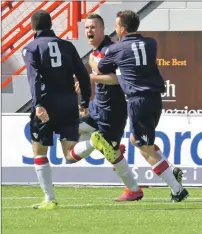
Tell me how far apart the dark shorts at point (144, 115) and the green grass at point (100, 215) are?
67 cm

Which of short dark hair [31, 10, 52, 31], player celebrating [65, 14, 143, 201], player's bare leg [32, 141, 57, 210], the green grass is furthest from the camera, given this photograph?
player celebrating [65, 14, 143, 201]

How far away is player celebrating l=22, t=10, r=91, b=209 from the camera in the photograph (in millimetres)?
10344

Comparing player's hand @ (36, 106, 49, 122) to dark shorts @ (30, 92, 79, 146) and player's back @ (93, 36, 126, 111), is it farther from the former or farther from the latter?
player's back @ (93, 36, 126, 111)

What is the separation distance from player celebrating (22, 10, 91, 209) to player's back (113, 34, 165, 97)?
0.41 m

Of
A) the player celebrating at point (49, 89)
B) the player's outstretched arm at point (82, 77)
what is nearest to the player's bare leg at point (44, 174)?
the player celebrating at point (49, 89)

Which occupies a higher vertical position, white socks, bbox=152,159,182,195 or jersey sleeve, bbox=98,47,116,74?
jersey sleeve, bbox=98,47,116,74

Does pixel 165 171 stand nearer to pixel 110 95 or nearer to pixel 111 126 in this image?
pixel 111 126

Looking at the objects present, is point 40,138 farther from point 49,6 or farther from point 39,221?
point 49,6

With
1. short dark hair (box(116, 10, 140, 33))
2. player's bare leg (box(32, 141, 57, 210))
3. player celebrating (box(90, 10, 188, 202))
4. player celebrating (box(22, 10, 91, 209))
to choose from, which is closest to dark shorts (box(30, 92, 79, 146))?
player celebrating (box(22, 10, 91, 209))

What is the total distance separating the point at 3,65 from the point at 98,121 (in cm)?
670

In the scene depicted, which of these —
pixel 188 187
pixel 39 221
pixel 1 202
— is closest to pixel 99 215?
pixel 39 221

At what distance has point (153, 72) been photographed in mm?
10727

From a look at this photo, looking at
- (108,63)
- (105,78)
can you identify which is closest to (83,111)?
(105,78)

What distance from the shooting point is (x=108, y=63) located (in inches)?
424
